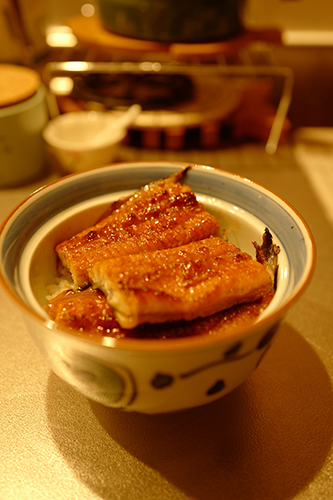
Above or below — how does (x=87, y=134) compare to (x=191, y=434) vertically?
above

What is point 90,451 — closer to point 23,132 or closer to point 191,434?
point 191,434

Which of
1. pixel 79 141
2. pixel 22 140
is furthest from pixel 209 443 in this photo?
pixel 79 141

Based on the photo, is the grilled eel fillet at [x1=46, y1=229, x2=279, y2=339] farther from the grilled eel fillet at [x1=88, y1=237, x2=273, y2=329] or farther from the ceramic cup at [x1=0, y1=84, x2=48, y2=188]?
the ceramic cup at [x1=0, y1=84, x2=48, y2=188]

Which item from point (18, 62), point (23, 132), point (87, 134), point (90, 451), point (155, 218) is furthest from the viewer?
point (18, 62)

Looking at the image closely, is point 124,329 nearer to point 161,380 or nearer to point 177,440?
point 161,380

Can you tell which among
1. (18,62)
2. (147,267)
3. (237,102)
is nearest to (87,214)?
(147,267)

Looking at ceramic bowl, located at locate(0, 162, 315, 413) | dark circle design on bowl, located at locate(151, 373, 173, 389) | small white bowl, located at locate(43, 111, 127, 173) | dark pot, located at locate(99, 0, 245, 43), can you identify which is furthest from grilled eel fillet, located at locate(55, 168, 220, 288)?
dark pot, located at locate(99, 0, 245, 43)
